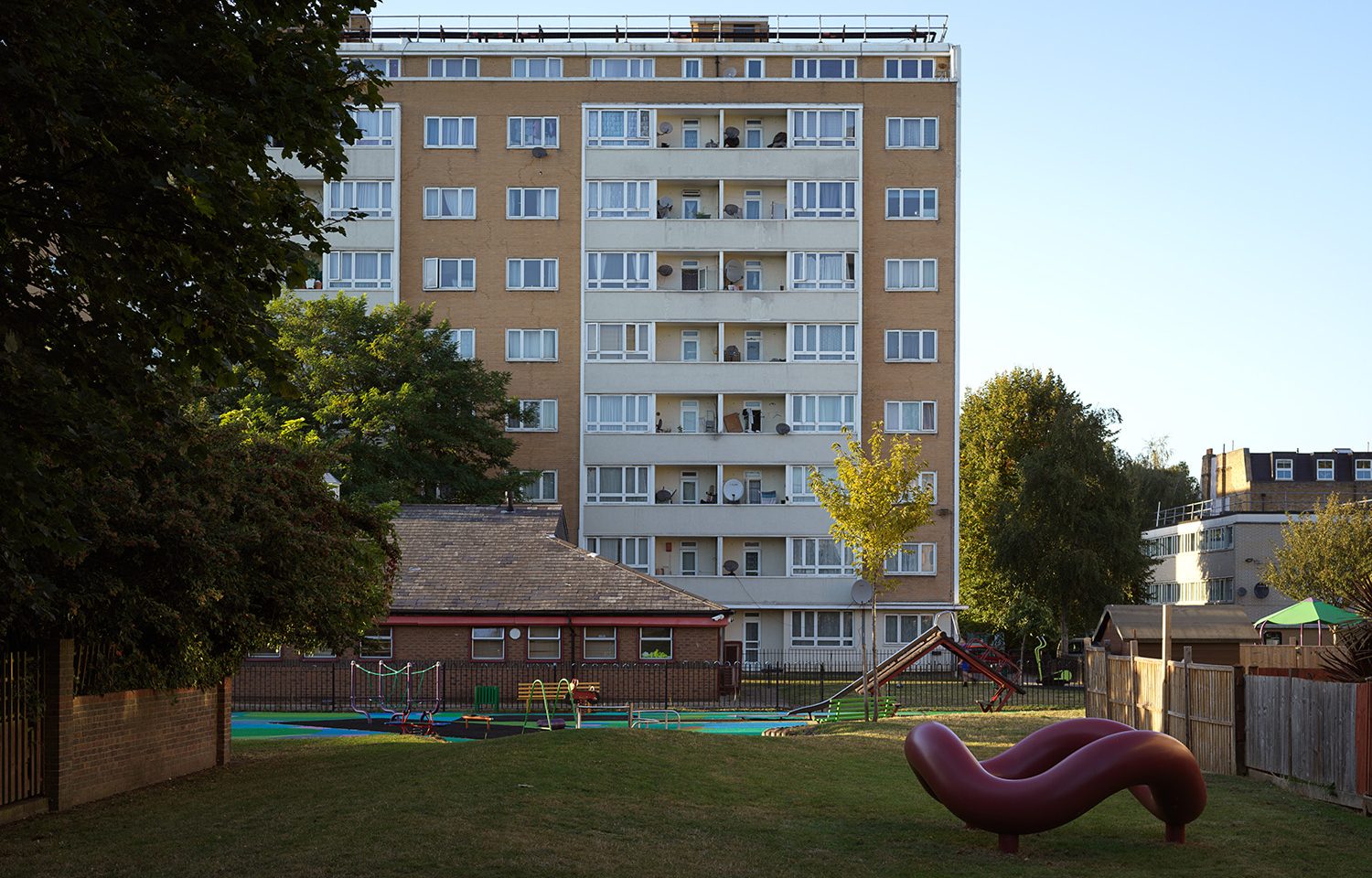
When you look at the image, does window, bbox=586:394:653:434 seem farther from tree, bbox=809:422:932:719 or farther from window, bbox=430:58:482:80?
tree, bbox=809:422:932:719

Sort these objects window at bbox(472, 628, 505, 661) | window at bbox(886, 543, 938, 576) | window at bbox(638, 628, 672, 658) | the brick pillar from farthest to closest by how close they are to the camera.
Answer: window at bbox(886, 543, 938, 576) < window at bbox(638, 628, 672, 658) < window at bbox(472, 628, 505, 661) < the brick pillar

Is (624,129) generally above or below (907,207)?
above

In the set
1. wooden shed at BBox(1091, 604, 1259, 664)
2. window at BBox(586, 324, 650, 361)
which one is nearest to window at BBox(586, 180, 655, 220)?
window at BBox(586, 324, 650, 361)

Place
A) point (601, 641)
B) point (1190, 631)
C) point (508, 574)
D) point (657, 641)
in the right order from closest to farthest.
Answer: point (1190, 631)
point (601, 641)
point (657, 641)
point (508, 574)

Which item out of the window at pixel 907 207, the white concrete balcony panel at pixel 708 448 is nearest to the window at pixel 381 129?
the white concrete balcony panel at pixel 708 448

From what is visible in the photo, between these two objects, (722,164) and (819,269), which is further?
(722,164)

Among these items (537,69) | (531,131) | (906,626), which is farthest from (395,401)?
(906,626)

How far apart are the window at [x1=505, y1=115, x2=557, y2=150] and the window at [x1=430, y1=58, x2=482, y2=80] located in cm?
316

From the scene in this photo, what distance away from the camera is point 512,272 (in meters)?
67.5

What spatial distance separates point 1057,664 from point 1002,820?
4226 centimetres

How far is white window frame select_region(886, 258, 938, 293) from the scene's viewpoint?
6694cm

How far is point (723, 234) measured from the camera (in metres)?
66.8

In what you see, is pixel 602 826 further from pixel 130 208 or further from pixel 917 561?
pixel 917 561

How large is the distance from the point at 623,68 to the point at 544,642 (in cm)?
3277
